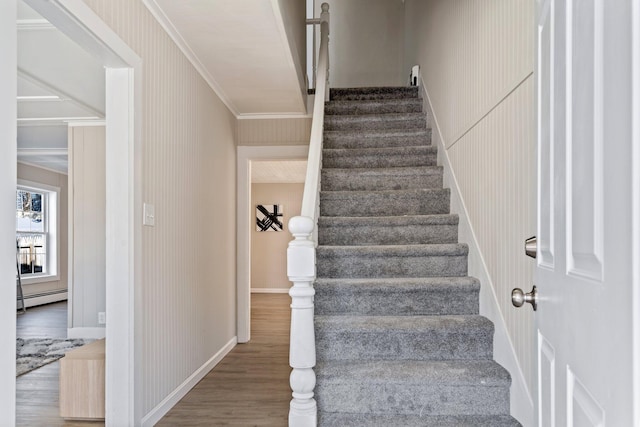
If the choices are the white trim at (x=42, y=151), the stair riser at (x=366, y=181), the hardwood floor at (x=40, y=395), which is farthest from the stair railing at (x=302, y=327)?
the white trim at (x=42, y=151)

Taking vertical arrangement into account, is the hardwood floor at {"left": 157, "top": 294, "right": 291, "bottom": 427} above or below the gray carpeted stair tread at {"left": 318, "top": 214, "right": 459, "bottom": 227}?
below

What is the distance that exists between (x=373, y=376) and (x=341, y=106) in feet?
9.48

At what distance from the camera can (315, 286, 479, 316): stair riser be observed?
249cm

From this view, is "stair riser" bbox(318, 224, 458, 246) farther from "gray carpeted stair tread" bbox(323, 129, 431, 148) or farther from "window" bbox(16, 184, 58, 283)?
"window" bbox(16, 184, 58, 283)

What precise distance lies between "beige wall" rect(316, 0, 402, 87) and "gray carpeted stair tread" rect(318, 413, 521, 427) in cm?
513

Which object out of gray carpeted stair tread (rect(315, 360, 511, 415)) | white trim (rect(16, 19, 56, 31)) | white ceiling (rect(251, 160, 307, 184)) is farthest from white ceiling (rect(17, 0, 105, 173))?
white ceiling (rect(251, 160, 307, 184))

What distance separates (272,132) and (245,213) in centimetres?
86

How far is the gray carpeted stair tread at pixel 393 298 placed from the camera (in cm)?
249

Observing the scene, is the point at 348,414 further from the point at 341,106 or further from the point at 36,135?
the point at 36,135

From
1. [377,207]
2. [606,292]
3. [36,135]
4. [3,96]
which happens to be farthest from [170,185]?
[36,135]

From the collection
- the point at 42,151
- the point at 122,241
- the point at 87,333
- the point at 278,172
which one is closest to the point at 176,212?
the point at 122,241

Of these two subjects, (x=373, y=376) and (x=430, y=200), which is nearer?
(x=373, y=376)

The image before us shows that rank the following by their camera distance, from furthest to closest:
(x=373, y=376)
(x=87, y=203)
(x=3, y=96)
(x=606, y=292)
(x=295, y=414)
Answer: (x=87, y=203) → (x=373, y=376) → (x=295, y=414) → (x=3, y=96) → (x=606, y=292)

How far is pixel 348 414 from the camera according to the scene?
2.05 meters
